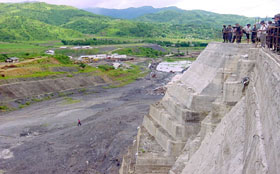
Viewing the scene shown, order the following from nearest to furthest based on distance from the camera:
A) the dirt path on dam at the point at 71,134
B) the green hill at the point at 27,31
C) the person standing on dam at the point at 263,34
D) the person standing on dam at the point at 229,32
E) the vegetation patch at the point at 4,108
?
the person standing on dam at the point at 263,34 → the person standing on dam at the point at 229,32 → the dirt path on dam at the point at 71,134 → the vegetation patch at the point at 4,108 → the green hill at the point at 27,31

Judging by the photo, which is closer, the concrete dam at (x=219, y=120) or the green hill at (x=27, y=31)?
the concrete dam at (x=219, y=120)

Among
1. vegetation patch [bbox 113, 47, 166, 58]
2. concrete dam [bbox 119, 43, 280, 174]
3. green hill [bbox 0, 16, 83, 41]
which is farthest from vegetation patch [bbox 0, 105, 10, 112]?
green hill [bbox 0, 16, 83, 41]

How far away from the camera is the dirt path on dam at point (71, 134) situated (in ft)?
87.8

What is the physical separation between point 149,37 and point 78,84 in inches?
4497

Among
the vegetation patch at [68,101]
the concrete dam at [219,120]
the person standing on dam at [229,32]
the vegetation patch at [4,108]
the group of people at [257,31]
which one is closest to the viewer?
the concrete dam at [219,120]

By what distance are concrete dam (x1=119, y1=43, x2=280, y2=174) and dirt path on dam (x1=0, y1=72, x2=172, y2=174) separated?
6840mm

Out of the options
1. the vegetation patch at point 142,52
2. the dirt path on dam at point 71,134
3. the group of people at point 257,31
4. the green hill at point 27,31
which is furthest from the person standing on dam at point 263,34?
the green hill at point 27,31

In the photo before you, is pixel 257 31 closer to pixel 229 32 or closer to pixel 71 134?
pixel 229 32

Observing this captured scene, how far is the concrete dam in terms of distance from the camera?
780 cm

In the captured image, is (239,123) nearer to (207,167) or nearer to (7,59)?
(207,167)

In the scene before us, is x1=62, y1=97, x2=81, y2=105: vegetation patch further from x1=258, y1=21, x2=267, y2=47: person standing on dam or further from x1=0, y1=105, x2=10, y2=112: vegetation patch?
x1=258, y1=21, x2=267, y2=47: person standing on dam

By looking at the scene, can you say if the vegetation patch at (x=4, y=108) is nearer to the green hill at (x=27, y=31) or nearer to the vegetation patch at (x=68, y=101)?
the vegetation patch at (x=68, y=101)

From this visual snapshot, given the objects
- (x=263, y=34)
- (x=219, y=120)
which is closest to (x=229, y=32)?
(x=263, y=34)

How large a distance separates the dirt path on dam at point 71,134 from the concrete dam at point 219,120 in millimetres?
6840
